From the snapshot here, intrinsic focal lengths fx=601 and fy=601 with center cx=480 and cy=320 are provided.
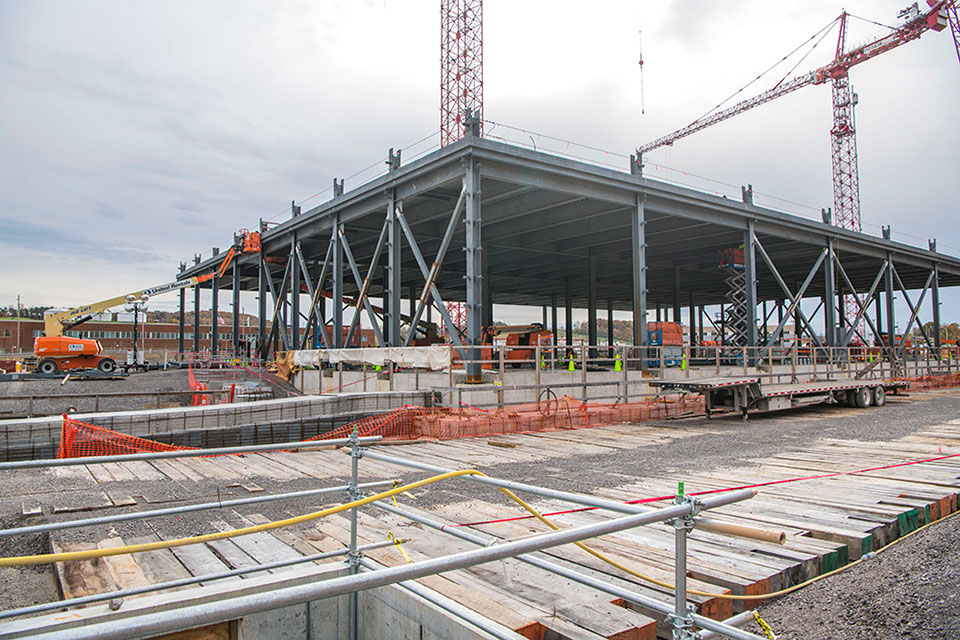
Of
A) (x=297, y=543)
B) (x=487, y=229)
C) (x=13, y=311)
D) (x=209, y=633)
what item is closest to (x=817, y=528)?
(x=297, y=543)

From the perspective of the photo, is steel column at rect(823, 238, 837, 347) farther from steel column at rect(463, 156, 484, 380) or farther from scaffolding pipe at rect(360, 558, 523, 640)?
scaffolding pipe at rect(360, 558, 523, 640)

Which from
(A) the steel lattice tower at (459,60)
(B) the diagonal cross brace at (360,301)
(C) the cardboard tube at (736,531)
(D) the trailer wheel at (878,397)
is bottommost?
(D) the trailer wheel at (878,397)

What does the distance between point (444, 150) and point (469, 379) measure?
25.4 feet

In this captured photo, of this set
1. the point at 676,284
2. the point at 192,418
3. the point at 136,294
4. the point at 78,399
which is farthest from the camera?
the point at 136,294

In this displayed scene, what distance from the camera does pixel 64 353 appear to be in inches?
1463

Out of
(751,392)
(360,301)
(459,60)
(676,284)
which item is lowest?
(751,392)

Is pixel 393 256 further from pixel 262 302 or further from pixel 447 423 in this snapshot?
pixel 262 302

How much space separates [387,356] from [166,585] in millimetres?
18162

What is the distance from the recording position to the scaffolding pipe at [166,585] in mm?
3650

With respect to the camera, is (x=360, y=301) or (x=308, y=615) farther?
(x=360, y=301)

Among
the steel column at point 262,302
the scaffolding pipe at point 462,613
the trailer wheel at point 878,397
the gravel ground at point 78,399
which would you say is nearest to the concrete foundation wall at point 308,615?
the scaffolding pipe at point 462,613

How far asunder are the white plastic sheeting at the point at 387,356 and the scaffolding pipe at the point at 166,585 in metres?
13.1

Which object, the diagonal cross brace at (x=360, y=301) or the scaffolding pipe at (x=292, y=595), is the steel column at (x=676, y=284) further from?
the scaffolding pipe at (x=292, y=595)

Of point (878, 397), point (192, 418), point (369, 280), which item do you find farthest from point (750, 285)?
point (192, 418)
